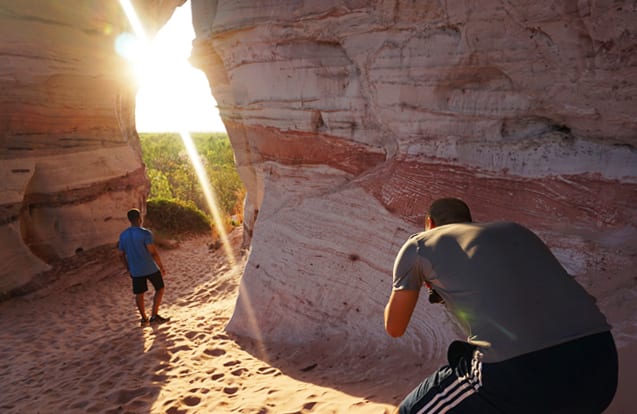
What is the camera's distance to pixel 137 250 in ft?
16.7

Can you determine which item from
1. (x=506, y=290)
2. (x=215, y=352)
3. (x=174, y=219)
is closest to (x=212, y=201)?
(x=174, y=219)

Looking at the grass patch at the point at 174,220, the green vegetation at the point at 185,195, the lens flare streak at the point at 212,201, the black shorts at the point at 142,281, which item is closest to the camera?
the black shorts at the point at 142,281

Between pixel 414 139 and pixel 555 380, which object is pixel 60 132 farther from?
pixel 555 380

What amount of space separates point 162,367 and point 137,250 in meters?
1.63

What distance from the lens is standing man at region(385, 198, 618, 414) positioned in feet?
4.36

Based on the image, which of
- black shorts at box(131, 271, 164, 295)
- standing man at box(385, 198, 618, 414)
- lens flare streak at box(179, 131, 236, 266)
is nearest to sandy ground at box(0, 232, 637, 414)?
black shorts at box(131, 271, 164, 295)

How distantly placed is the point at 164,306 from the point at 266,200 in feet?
9.80

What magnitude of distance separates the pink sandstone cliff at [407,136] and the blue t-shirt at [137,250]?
126 cm

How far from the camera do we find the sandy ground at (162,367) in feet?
10.4

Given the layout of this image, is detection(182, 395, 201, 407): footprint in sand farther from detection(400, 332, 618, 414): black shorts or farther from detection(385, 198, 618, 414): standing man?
detection(400, 332, 618, 414): black shorts

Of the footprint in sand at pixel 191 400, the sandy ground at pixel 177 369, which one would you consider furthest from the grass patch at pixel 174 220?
the footprint in sand at pixel 191 400

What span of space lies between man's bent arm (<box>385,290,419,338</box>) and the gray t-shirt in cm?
12

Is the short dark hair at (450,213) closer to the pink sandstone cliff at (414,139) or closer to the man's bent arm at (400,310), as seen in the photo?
the man's bent arm at (400,310)

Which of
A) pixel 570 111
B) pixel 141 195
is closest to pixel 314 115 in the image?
pixel 570 111
